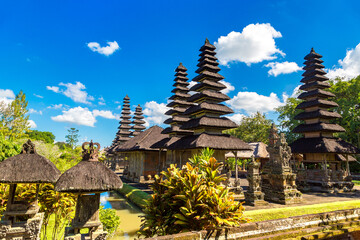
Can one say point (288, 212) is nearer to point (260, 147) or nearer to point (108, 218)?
point (108, 218)

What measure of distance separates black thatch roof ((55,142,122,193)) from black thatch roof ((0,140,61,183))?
5.19ft

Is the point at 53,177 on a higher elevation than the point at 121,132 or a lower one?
lower

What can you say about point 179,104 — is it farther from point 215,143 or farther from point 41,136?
point 41,136

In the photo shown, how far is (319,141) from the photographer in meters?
17.6

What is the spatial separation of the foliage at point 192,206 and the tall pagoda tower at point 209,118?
7.85 meters

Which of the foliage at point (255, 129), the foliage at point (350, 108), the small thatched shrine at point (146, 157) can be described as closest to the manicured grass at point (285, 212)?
the small thatched shrine at point (146, 157)

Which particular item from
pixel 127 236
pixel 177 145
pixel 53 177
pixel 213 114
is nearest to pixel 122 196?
pixel 177 145

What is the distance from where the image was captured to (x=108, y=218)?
771 centimetres

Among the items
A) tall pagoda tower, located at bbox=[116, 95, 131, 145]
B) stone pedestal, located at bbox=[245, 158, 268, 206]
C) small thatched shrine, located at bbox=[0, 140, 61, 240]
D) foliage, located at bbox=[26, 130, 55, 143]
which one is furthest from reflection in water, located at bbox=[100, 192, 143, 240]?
foliage, located at bbox=[26, 130, 55, 143]

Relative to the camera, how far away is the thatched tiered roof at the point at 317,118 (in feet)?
56.5

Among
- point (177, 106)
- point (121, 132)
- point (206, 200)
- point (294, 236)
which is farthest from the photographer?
point (121, 132)

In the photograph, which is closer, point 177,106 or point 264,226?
point 264,226

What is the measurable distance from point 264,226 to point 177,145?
469 inches

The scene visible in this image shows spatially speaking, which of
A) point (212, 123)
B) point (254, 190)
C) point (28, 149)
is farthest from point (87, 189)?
point (212, 123)
